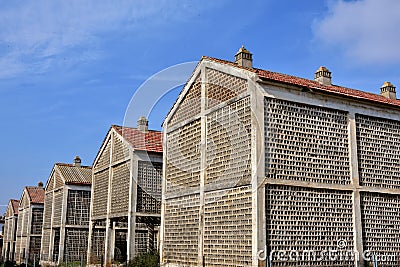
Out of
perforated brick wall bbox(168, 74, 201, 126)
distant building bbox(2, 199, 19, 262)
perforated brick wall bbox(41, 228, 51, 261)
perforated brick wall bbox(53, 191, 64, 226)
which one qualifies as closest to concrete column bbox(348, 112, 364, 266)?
perforated brick wall bbox(168, 74, 201, 126)

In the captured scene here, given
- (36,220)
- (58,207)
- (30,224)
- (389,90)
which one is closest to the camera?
(389,90)

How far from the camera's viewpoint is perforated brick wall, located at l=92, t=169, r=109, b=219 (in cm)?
2528

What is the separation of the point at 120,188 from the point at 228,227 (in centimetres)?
1058

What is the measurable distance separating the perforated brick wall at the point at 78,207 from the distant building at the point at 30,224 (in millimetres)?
8402

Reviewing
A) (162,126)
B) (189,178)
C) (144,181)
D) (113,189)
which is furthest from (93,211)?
(189,178)

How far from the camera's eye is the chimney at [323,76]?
1820 centimetres

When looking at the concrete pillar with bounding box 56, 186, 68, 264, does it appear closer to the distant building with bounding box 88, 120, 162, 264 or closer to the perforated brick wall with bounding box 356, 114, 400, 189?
the distant building with bounding box 88, 120, 162, 264

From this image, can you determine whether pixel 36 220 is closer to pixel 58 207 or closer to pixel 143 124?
pixel 58 207

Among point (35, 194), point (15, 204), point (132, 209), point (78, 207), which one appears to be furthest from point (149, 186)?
point (15, 204)

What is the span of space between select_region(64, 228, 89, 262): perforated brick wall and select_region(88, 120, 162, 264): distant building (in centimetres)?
260

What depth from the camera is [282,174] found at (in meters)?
Result: 13.1

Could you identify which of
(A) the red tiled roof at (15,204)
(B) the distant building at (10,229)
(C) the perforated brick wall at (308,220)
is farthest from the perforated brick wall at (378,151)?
(A) the red tiled roof at (15,204)

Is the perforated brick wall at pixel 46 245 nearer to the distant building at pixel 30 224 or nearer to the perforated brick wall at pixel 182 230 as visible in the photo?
the distant building at pixel 30 224
